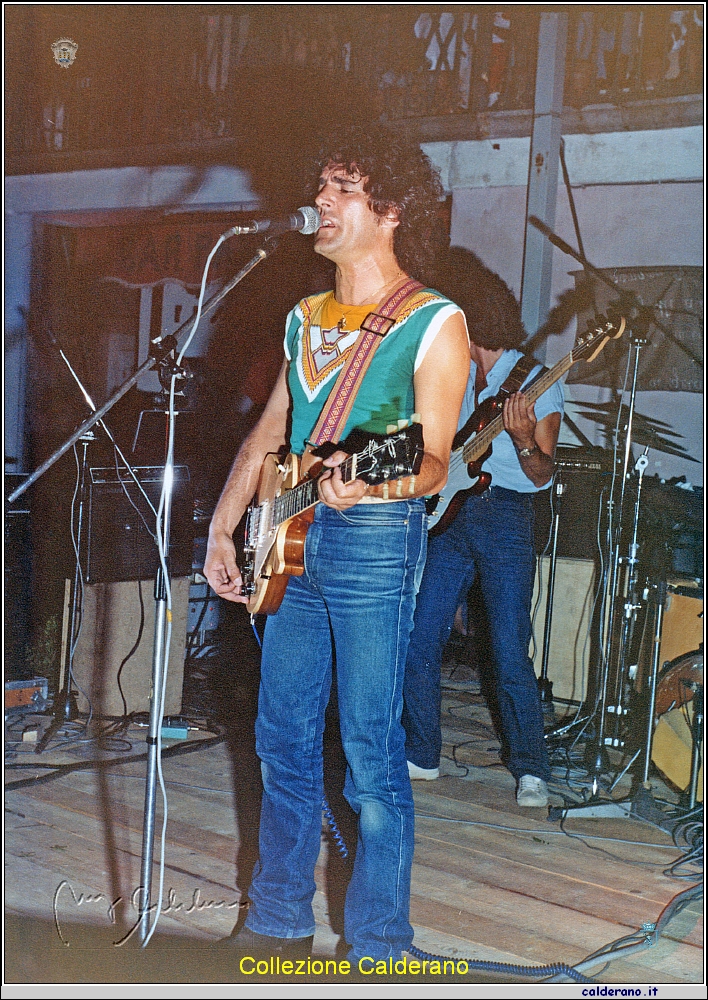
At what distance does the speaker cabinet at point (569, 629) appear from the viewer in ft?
13.7

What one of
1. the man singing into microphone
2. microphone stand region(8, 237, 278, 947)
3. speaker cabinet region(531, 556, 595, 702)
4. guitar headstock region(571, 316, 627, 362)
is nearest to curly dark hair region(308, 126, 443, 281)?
the man singing into microphone

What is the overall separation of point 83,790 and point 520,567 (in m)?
1.58

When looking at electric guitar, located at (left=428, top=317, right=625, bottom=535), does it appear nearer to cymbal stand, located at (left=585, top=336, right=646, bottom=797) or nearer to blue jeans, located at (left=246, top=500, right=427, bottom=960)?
cymbal stand, located at (left=585, top=336, right=646, bottom=797)

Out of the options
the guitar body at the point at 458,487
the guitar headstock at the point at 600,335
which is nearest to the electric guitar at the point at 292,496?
the guitar body at the point at 458,487

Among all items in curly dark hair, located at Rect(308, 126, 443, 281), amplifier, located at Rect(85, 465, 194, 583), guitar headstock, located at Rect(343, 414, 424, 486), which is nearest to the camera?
guitar headstock, located at Rect(343, 414, 424, 486)

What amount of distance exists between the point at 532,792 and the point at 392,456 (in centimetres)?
193

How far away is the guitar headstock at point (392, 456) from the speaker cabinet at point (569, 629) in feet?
8.78

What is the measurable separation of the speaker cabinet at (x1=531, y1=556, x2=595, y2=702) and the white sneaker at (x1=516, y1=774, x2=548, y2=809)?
993 mm

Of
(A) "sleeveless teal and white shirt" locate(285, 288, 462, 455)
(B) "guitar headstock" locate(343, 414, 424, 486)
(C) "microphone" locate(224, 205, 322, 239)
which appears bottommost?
(B) "guitar headstock" locate(343, 414, 424, 486)

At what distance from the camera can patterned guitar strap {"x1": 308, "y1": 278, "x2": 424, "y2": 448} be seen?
194 cm

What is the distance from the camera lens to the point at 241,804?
301cm

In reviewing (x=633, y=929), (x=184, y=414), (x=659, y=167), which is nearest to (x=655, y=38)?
(x=659, y=167)

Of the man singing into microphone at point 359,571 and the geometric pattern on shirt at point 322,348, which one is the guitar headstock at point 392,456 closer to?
the man singing into microphone at point 359,571

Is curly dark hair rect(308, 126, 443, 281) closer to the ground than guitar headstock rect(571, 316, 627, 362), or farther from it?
farther from it
